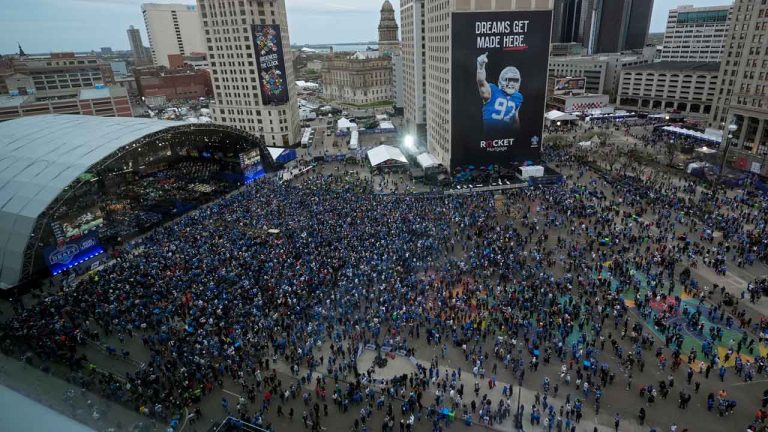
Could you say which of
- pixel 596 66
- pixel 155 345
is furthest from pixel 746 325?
pixel 596 66

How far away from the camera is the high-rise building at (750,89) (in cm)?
4775

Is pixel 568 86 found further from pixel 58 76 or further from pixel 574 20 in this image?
pixel 58 76

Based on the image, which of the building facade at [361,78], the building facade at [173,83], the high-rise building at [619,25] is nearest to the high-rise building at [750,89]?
the building facade at [361,78]

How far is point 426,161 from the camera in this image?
2040 inches

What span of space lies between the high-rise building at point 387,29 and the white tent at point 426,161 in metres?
74.5

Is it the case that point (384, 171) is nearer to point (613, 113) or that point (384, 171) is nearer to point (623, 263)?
point (623, 263)

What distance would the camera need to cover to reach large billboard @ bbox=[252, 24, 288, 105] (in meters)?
61.1

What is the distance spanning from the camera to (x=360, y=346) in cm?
2181

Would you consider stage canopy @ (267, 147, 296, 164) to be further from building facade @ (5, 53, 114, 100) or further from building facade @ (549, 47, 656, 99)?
building facade @ (549, 47, 656, 99)

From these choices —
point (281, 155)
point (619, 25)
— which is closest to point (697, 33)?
point (619, 25)

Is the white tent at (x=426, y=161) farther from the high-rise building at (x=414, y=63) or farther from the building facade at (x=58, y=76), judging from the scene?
the building facade at (x=58, y=76)

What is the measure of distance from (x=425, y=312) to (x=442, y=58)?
34.5 metres

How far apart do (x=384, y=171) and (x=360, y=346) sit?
33295 mm

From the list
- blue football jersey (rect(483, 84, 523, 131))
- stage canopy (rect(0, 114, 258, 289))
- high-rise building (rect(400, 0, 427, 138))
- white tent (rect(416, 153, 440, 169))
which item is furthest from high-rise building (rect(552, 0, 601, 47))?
stage canopy (rect(0, 114, 258, 289))
